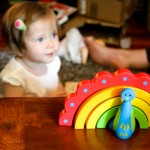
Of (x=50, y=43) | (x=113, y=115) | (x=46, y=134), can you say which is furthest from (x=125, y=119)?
(x=50, y=43)

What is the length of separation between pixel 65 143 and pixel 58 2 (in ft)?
5.41

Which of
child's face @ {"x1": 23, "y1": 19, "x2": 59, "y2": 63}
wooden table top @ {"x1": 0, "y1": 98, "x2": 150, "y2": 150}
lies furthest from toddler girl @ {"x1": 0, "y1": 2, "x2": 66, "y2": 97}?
wooden table top @ {"x1": 0, "y1": 98, "x2": 150, "y2": 150}

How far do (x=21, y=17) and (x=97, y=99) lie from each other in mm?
482

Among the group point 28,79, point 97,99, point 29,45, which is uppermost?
point 97,99

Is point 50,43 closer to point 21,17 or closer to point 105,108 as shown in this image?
point 21,17

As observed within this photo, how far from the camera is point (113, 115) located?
2.60ft

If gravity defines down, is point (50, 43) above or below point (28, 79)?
above

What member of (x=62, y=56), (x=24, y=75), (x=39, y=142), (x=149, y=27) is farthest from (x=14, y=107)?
(x=149, y=27)

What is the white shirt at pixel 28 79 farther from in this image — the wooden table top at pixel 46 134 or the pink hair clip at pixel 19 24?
the wooden table top at pixel 46 134

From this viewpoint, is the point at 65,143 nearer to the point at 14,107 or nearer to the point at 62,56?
the point at 14,107

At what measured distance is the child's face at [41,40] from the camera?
3.72 ft

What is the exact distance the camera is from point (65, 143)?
0.75 metres

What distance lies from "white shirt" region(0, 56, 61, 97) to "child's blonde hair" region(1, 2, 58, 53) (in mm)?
68

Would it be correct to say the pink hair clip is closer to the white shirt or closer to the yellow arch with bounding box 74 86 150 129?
the white shirt
